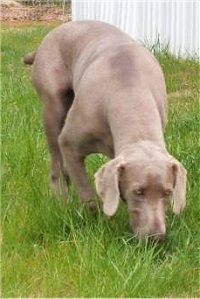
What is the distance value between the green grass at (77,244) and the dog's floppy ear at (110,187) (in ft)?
0.71

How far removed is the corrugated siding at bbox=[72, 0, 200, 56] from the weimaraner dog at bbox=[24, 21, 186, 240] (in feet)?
13.1

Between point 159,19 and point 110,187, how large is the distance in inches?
259

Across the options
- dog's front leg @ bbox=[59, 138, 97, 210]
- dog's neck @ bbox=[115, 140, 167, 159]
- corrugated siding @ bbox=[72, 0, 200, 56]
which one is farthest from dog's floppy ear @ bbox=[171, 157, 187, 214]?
corrugated siding @ bbox=[72, 0, 200, 56]

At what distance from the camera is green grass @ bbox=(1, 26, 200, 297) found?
4.37 meters

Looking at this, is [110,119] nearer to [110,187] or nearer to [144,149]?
[144,149]

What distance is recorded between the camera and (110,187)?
4602 mm

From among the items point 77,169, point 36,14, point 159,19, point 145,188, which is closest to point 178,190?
point 145,188

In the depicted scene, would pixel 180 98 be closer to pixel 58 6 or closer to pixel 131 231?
pixel 131 231

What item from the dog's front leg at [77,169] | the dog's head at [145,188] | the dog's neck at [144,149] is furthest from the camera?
the dog's front leg at [77,169]

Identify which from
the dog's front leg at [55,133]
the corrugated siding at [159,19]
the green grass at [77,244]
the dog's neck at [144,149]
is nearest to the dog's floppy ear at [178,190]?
the dog's neck at [144,149]

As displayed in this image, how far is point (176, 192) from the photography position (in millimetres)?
4602

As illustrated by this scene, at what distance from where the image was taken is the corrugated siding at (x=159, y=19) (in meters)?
10.3

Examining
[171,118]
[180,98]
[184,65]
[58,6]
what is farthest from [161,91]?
[58,6]

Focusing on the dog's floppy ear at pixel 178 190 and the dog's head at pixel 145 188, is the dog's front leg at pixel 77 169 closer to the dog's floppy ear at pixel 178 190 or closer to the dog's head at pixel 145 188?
the dog's head at pixel 145 188
